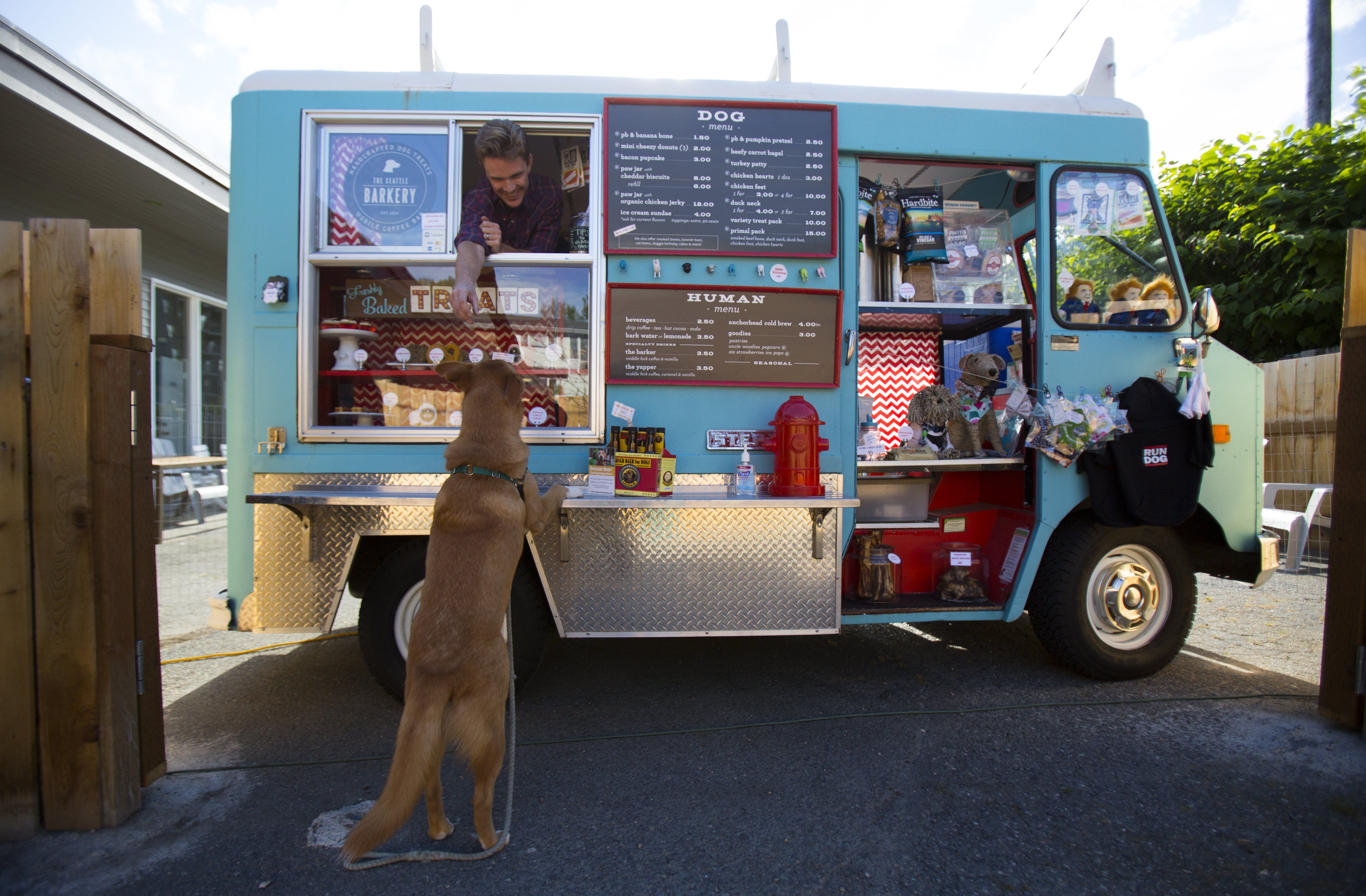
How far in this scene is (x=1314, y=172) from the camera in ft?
28.1

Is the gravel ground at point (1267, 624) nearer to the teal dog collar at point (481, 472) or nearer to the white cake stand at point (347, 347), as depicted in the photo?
the teal dog collar at point (481, 472)

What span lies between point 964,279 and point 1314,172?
848 centimetres

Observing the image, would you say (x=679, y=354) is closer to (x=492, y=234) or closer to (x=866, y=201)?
(x=492, y=234)

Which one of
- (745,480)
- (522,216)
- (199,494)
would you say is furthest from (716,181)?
(199,494)

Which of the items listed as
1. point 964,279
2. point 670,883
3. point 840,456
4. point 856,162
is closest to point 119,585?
point 670,883

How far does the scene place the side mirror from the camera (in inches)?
135

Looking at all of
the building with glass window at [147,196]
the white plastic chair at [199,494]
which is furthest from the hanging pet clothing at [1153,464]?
the white plastic chair at [199,494]

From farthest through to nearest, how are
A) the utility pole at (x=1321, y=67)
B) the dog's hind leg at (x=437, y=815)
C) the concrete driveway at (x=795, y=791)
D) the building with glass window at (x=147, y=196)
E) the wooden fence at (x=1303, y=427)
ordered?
the utility pole at (x=1321, y=67)
the wooden fence at (x=1303, y=427)
the building with glass window at (x=147, y=196)
the dog's hind leg at (x=437, y=815)
the concrete driveway at (x=795, y=791)

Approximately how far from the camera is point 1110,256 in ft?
12.2

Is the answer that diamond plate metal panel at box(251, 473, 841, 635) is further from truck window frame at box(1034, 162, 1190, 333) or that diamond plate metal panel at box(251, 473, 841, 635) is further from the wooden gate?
truck window frame at box(1034, 162, 1190, 333)

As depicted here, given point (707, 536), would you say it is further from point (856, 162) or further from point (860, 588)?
point (856, 162)

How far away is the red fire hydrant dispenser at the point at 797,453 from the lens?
3.20 metres

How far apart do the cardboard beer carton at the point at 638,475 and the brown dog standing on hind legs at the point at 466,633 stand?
1.85ft

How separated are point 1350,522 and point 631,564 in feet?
11.1
